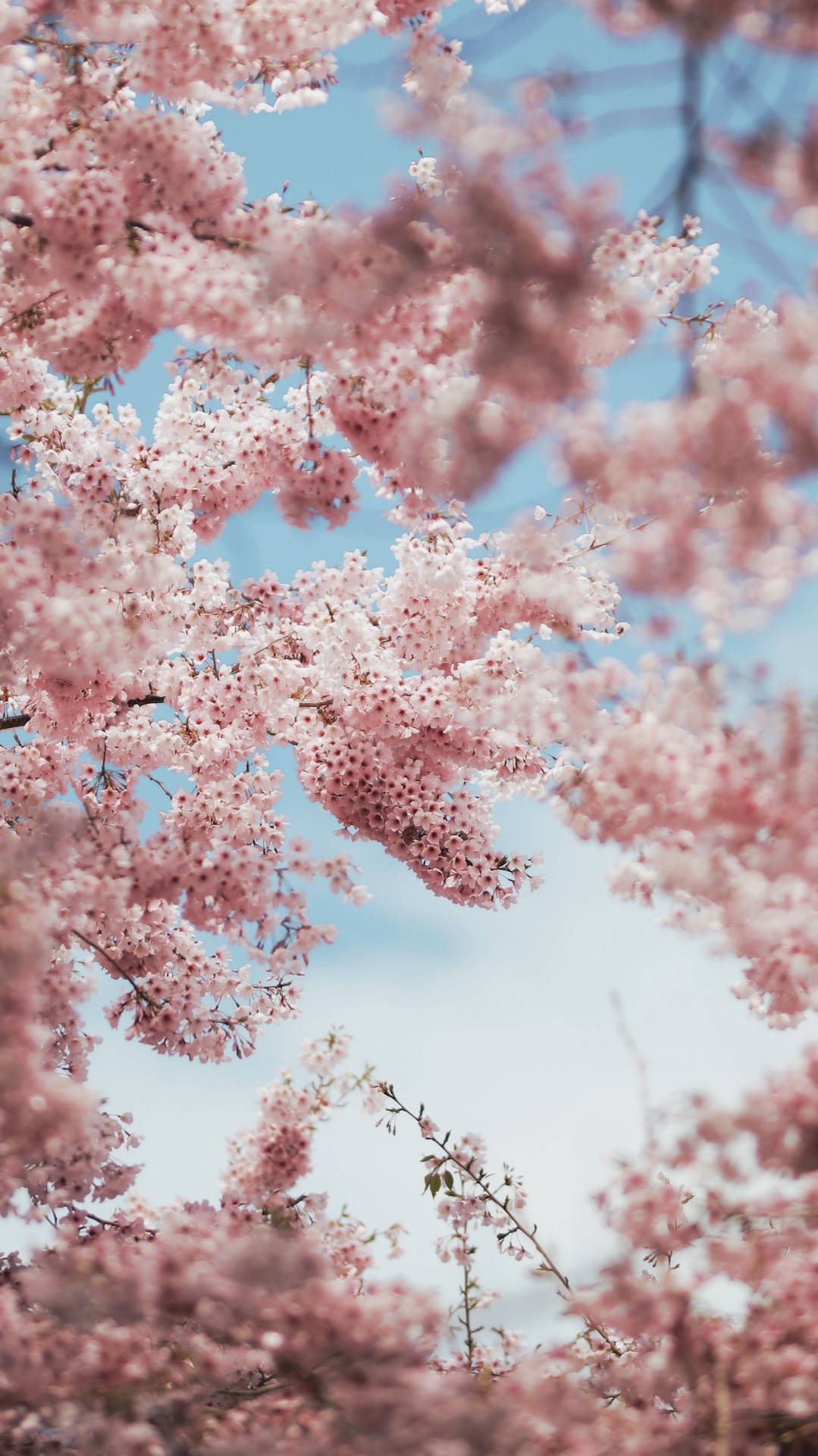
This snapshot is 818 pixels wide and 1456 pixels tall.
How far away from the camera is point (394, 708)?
301 inches

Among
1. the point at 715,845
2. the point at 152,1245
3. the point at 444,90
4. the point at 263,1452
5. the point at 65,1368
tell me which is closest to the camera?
the point at 263,1452

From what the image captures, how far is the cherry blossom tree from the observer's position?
11.5ft

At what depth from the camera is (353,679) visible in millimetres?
7961

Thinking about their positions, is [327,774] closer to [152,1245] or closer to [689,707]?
[689,707]

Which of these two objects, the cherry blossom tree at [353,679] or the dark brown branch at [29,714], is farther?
the dark brown branch at [29,714]

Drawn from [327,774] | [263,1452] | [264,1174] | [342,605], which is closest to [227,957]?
[327,774]

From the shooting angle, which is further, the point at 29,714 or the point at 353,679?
the point at 29,714

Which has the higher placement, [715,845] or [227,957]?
[227,957]

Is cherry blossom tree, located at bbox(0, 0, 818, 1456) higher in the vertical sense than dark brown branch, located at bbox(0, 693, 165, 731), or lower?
lower

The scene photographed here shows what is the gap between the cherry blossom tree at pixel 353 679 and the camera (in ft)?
11.5

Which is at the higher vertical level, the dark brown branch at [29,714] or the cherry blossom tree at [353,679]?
the dark brown branch at [29,714]

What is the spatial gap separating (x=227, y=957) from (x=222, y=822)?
944 mm

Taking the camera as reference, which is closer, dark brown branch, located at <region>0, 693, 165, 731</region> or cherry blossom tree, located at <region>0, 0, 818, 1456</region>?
cherry blossom tree, located at <region>0, 0, 818, 1456</region>

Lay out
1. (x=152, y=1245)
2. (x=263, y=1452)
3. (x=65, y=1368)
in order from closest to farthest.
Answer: (x=263, y=1452) < (x=65, y=1368) < (x=152, y=1245)
